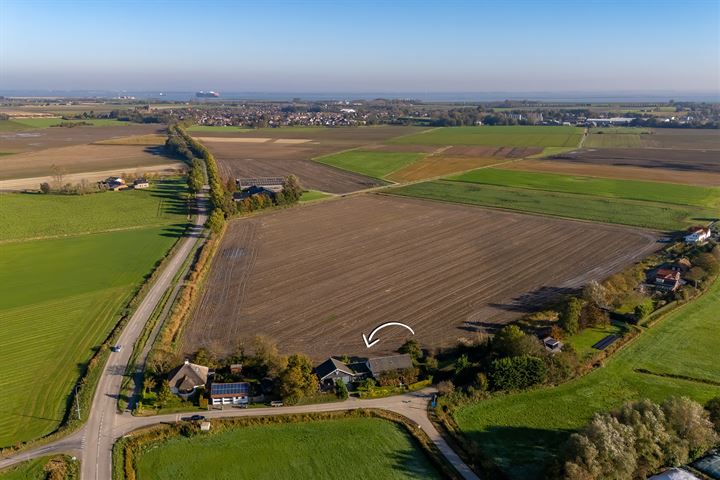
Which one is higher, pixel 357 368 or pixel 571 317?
pixel 571 317

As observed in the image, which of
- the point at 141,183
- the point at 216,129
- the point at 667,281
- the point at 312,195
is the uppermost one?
the point at 216,129

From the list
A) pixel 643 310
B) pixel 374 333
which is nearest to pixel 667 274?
pixel 643 310

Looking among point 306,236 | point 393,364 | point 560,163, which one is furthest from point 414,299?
point 560,163

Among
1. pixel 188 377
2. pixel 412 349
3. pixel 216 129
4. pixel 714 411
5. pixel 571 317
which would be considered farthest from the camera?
pixel 216 129

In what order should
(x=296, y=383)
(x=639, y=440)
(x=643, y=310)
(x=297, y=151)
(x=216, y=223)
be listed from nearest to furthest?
(x=639, y=440) → (x=296, y=383) → (x=643, y=310) → (x=216, y=223) → (x=297, y=151)

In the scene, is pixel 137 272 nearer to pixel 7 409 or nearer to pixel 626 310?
pixel 7 409

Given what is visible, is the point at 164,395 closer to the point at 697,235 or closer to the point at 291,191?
the point at 291,191
